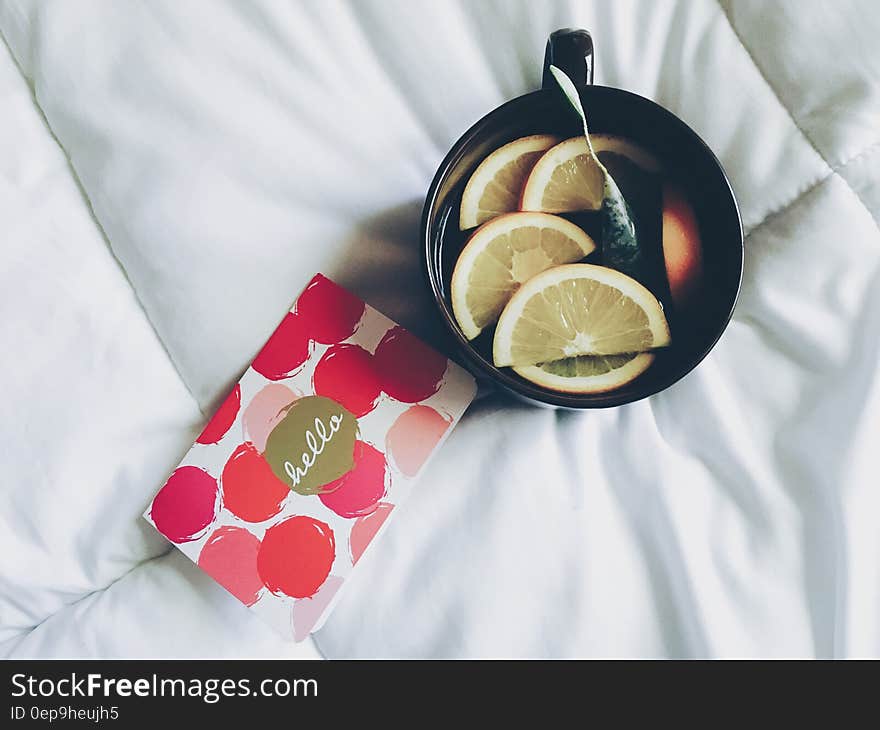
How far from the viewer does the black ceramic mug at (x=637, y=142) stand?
569mm

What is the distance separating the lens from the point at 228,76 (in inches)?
25.9

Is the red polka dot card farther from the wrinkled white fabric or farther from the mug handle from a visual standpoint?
the mug handle

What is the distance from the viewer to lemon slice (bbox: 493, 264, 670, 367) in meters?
0.59

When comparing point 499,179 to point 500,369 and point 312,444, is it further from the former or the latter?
point 312,444

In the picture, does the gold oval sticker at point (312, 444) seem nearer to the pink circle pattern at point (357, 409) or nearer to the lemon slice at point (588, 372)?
the pink circle pattern at point (357, 409)

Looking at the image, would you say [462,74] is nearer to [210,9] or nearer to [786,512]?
[210,9]

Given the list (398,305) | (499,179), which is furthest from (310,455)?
(499,179)

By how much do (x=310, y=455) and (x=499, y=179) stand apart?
0.88 ft

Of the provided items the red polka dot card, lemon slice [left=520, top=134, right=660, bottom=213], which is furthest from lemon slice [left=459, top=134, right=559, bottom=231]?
the red polka dot card

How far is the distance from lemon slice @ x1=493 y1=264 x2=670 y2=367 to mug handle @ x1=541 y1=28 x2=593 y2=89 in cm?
14

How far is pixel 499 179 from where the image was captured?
2.05ft
